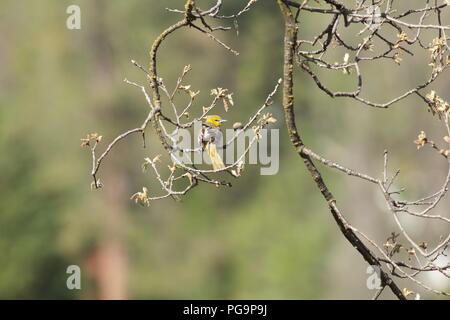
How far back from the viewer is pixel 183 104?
2022cm

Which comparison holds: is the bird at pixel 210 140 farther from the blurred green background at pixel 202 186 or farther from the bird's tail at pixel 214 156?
the blurred green background at pixel 202 186

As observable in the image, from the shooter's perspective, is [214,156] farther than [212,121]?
No

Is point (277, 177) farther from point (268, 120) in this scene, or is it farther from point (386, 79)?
point (268, 120)

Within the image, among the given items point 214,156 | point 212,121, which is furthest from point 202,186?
point 214,156

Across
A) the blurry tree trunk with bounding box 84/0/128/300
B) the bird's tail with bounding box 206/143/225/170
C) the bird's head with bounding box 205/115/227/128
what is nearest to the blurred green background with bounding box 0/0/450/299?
the blurry tree trunk with bounding box 84/0/128/300

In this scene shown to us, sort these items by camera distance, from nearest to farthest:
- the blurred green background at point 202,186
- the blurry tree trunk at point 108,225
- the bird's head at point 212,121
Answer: the bird's head at point 212,121
the blurred green background at point 202,186
the blurry tree trunk at point 108,225

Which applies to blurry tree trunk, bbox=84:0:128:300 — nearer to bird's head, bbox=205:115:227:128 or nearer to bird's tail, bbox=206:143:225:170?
bird's head, bbox=205:115:227:128

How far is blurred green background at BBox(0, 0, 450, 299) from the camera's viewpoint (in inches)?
730

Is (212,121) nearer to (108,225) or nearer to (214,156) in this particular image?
(214,156)

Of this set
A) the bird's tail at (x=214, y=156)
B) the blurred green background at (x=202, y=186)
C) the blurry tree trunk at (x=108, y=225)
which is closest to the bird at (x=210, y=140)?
the bird's tail at (x=214, y=156)

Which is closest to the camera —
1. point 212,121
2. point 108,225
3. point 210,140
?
point 210,140

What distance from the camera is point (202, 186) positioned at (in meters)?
23.4

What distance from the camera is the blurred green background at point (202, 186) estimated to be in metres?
18.5
